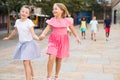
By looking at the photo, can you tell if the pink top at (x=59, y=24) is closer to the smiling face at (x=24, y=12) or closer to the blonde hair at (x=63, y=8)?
the blonde hair at (x=63, y=8)

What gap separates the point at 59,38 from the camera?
7.66 metres

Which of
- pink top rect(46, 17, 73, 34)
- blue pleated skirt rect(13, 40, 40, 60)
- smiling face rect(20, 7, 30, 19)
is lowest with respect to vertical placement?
blue pleated skirt rect(13, 40, 40, 60)

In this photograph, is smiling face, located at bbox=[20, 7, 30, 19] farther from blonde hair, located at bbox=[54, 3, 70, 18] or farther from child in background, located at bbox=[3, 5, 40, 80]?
blonde hair, located at bbox=[54, 3, 70, 18]

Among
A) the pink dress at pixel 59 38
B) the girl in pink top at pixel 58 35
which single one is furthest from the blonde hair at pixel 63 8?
the pink dress at pixel 59 38

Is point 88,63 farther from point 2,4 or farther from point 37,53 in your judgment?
point 2,4

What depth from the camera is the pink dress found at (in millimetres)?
7656

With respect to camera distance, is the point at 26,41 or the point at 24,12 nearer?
the point at 24,12

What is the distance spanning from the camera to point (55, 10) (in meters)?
7.66

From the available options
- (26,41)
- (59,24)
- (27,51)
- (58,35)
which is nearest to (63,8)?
(59,24)

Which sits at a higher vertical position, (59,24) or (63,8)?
(63,8)

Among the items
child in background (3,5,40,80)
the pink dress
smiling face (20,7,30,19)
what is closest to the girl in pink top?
the pink dress

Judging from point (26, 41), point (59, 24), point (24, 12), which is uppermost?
point (24, 12)

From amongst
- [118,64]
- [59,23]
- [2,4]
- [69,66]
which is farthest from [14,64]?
[2,4]

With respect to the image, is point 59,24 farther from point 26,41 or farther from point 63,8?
point 26,41
